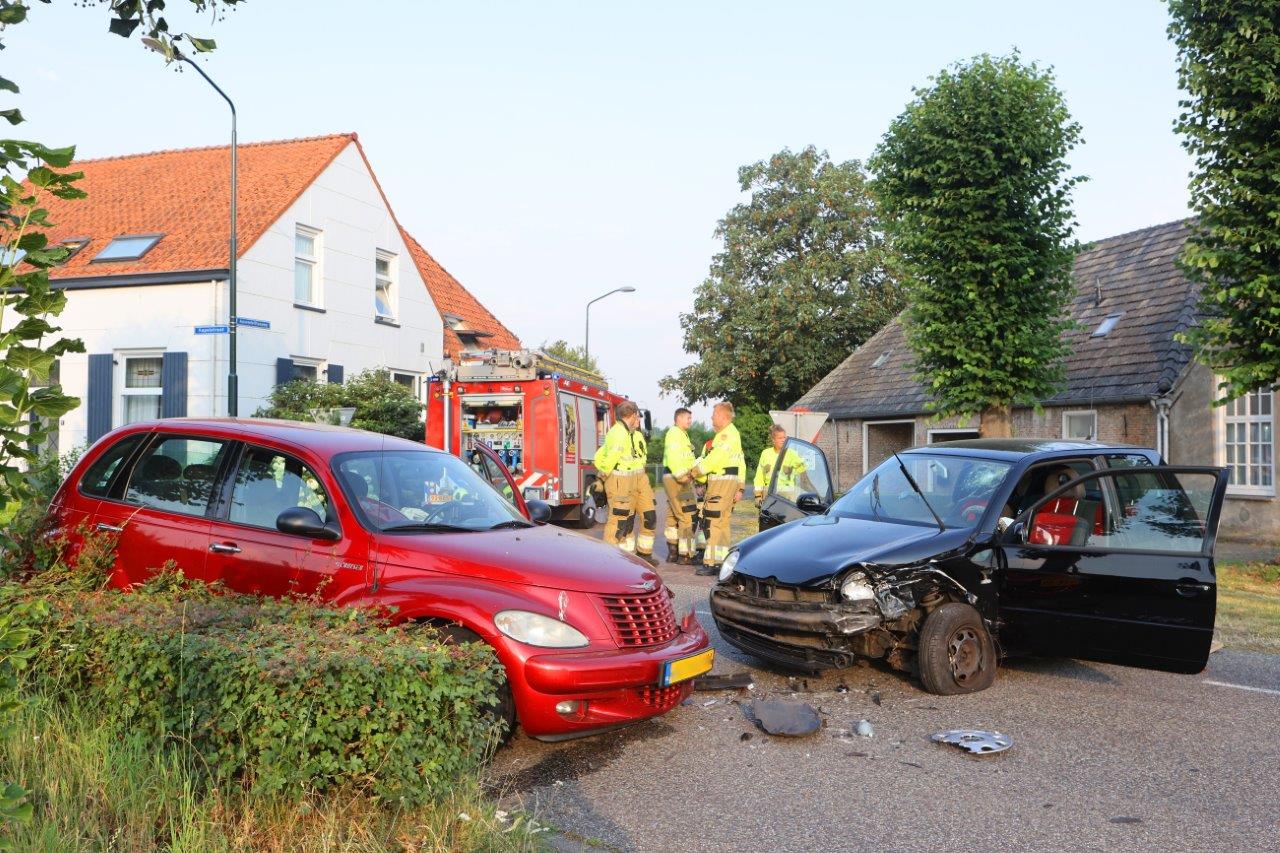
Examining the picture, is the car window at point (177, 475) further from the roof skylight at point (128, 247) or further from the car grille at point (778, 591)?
the roof skylight at point (128, 247)

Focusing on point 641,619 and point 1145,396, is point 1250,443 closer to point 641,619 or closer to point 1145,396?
point 1145,396

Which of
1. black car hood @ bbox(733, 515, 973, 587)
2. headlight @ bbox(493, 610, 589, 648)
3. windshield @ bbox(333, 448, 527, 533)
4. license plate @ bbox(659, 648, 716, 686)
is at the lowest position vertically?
license plate @ bbox(659, 648, 716, 686)

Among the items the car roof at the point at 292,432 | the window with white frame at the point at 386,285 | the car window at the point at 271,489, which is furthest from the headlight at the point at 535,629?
the window with white frame at the point at 386,285

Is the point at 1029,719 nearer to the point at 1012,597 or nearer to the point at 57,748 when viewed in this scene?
the point at 1012,597

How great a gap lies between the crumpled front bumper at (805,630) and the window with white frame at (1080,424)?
52.2 feet

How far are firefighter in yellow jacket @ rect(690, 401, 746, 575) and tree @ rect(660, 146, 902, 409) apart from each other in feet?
101

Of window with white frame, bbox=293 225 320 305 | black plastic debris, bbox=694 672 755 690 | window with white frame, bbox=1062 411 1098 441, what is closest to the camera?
black plastic debris, bbox=694 672 755 690

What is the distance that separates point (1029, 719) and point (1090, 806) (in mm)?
Answer: 1512

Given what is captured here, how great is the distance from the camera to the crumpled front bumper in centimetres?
663

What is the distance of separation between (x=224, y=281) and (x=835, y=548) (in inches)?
641

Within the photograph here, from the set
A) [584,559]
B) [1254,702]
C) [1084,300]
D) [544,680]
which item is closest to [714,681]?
[584,559]

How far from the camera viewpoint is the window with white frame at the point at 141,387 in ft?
68.0

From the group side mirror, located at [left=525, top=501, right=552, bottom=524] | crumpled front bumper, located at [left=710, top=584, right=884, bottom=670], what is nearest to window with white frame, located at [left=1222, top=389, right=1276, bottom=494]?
crumpled front bumper, located at [left=710, top=584, right=884, bottom=670]

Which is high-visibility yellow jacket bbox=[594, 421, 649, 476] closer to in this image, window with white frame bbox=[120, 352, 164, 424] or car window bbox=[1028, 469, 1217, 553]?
car window bbox=[1028, 469, 1217, 553]
